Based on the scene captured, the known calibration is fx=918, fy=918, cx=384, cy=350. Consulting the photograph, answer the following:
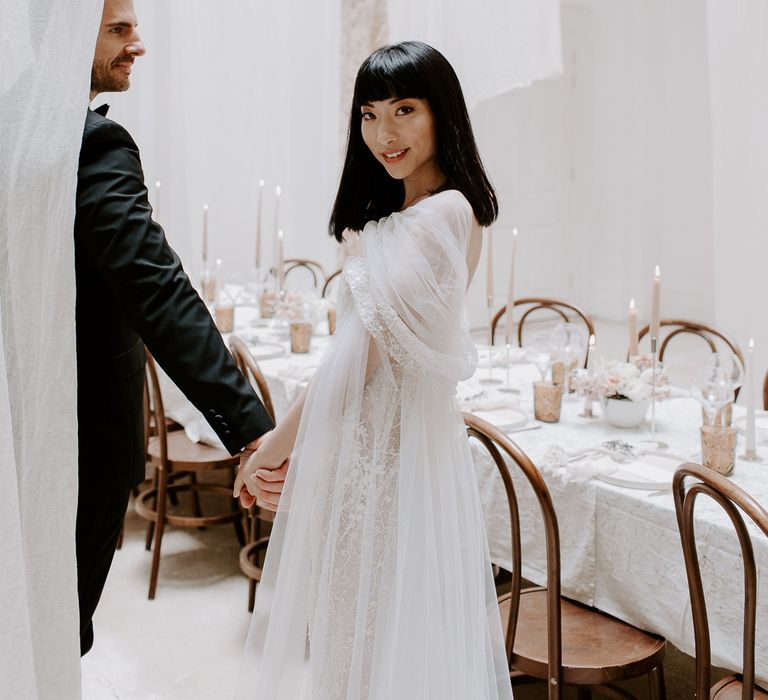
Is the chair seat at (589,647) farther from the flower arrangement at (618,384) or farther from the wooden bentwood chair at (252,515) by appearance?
the wooden bentwood chair at (252,515)

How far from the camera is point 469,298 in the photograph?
7.15 metres

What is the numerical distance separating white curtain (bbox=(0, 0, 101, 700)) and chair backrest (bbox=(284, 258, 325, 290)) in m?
3.74

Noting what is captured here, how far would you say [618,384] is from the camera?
8.09 ft

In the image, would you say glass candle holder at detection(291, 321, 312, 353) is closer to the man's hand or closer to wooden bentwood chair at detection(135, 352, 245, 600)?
wooden bentwood chair at detection(135, 352, 245, 600)

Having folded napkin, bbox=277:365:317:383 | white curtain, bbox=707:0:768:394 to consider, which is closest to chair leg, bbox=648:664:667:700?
folded napkin, bbox=277:365:317:383

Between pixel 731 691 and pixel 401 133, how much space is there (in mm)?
1158

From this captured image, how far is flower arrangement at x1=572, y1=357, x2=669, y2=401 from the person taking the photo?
2.45m

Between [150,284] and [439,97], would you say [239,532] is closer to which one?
[150,284]

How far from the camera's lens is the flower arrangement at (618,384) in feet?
8.05

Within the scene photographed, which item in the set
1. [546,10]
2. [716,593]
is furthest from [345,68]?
[716,593]

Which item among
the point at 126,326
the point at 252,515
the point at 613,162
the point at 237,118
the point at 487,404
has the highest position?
the point at 237,118

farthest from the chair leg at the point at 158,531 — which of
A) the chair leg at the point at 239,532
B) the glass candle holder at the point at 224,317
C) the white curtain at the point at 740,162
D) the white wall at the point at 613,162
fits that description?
the white wall at the point at 613,162

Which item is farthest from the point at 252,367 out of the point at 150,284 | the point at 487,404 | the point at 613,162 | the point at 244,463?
the point at 613,162

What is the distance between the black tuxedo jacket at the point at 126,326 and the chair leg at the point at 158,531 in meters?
1.35
